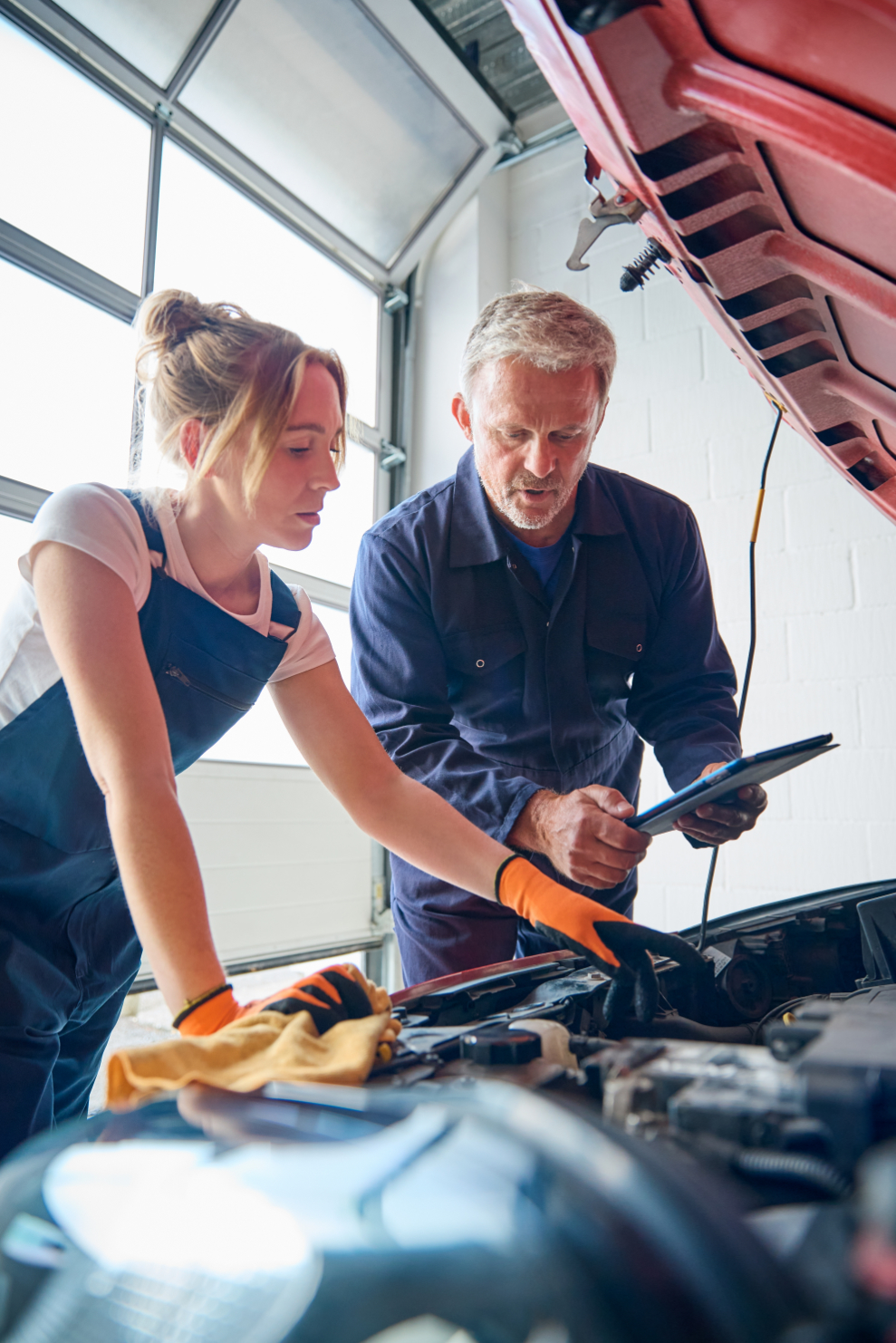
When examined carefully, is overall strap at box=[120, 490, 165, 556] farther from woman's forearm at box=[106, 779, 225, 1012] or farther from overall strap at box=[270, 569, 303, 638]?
woman's forearm at box=[106, 779, 225, 1012]

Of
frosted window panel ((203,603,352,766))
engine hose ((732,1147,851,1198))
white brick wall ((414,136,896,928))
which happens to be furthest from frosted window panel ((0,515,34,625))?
engine hose ((732,1147,851,1198))

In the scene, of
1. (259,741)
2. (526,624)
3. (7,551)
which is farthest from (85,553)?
(259,741)

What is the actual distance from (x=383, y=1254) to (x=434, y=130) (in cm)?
381

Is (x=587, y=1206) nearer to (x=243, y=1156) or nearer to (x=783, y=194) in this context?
(x=243, y=1156)

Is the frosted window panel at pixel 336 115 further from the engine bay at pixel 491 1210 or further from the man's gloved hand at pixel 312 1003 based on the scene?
the engine bay at pixel 491 1210

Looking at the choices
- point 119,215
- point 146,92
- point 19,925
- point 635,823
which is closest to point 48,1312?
point 19,925

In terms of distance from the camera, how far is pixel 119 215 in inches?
107

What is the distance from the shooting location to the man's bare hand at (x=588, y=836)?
1.15 m

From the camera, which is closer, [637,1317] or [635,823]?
[637,1317]

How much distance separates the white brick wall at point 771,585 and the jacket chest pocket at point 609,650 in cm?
134

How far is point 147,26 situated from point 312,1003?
317cm

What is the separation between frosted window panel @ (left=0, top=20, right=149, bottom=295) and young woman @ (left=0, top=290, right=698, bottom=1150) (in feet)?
5.66

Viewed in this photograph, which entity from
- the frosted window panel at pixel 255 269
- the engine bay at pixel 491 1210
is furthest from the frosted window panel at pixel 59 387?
the engine bay at pixel 491 1210

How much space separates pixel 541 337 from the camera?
57.1 inches
